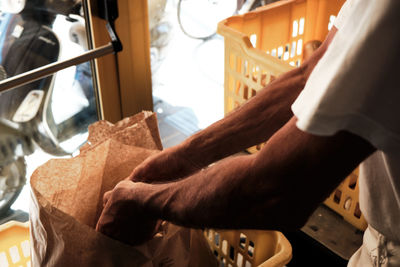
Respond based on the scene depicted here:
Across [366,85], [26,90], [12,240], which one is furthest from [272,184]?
[26,90]

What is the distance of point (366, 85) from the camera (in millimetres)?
484

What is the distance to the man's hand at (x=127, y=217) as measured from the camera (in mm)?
757

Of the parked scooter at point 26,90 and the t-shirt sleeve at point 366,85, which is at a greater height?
the t-shirt sleeve at point 366,85

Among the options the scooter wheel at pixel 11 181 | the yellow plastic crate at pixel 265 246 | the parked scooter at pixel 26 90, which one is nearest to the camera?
the yellow plastic crate at pixel 265 246

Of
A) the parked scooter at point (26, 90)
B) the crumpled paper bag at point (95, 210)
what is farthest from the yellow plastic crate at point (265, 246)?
the parked scooter at point (26, 90)

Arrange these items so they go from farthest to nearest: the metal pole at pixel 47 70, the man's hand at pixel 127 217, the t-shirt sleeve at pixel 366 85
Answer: the metal pole at pixel 47 70 < the man's hand at pixel 127 217 < the t-shirt sleeve at pixel 366 85

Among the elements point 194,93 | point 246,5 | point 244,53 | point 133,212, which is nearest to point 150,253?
point 133,212

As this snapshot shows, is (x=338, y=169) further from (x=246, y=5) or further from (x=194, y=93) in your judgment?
(x=246, y=5)

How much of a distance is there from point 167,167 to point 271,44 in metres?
0.77

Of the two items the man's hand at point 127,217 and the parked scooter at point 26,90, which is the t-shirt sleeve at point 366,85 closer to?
the man's hand at point 127,217

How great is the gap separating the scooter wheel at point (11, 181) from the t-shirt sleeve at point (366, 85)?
3.99 ft

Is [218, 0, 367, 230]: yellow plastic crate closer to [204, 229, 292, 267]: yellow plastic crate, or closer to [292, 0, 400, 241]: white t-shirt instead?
[204, 229, 292, 267]: yellow plastic crate

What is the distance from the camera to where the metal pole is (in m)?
1.19

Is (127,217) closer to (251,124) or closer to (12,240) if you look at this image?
(251,124)
